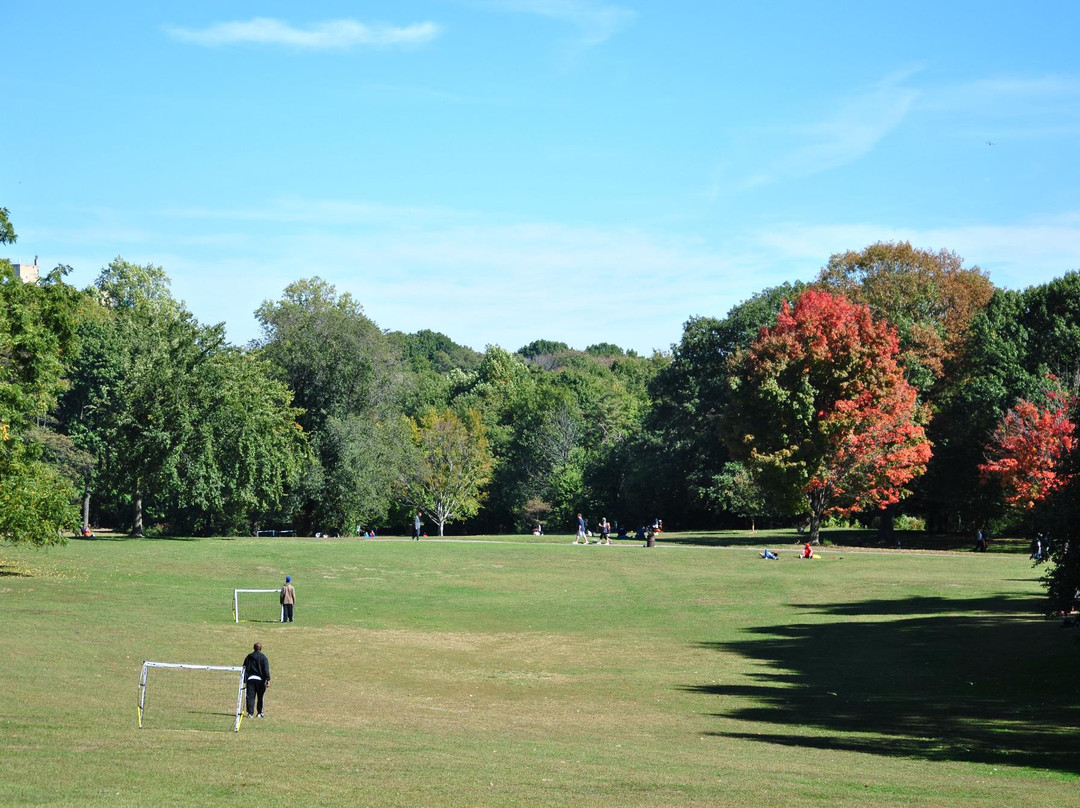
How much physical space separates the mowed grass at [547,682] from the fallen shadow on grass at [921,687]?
0.12m

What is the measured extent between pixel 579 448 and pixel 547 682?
84440 mm

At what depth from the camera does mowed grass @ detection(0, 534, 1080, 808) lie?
47.7 ft

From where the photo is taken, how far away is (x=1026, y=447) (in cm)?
5938

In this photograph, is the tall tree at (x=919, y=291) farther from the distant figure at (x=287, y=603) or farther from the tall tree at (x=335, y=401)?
the distant figure at (x=287, y=603)

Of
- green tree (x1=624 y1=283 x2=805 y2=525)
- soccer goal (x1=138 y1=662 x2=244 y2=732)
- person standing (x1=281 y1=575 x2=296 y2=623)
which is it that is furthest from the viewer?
green tree (x1=624 y1=283 x2=805 y2=525)

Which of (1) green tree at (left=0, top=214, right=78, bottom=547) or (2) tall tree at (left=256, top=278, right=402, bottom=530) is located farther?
(2) tall tree at (left=256, top=278, right=402, bottom=530)

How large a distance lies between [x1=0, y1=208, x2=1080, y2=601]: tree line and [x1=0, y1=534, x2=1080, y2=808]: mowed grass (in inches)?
265

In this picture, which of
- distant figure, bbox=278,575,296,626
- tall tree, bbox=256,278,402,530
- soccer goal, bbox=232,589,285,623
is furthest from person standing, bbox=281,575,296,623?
tall tree, bbox=256,278,402,530

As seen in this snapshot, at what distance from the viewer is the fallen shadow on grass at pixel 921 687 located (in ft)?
66.2

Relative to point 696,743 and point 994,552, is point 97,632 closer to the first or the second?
point 696,743

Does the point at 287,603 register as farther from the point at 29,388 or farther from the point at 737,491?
the point at 737,491

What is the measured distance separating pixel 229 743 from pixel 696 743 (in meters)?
8.27

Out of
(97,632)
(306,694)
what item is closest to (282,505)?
(97,632)

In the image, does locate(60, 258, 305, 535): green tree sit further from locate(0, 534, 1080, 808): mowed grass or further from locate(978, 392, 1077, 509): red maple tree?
locate(978, 392, 1077, 509): red maple tree
